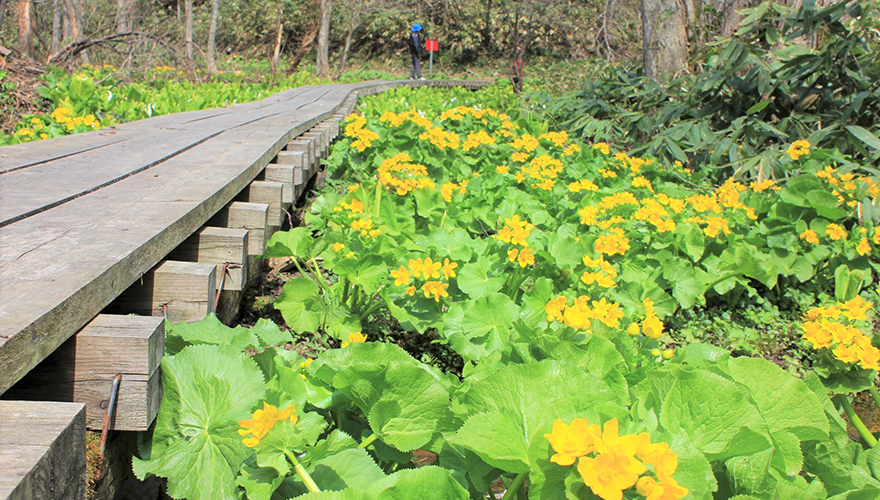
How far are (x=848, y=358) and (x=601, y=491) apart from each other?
47.3 inches

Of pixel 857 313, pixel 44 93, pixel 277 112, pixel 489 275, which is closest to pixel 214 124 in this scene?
pixel 277 112

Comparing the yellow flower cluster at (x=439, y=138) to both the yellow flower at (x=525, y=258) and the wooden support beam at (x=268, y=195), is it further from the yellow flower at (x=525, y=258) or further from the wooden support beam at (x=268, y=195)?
the yellow flower at (x=525, y=258)

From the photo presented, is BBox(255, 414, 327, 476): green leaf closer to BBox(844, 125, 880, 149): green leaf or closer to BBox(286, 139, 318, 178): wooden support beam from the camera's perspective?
BBox(286, 139, 318, 178): wooden support beam

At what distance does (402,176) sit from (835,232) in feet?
7.60

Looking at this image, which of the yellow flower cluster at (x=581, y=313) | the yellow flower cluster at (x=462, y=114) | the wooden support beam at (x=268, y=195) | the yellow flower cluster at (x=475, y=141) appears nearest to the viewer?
the yellow flower cluster at (x=581, y=313)

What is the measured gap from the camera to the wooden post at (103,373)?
1.21 metres

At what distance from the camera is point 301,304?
2.42 metres

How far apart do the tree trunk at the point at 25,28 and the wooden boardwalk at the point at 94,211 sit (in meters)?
5.90

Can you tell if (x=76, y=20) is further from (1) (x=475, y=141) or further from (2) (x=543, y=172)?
(2) (x=543, y=172)

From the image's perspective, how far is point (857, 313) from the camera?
6.52 feet

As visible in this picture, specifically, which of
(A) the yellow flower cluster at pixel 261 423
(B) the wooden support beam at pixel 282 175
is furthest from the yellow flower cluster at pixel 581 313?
(B) the wooden support beam at pixel 282 175

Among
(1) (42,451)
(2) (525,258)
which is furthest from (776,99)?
(1) (42,451)

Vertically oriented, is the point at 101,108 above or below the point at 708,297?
above

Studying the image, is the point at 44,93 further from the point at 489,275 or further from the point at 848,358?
the point at 848,358
